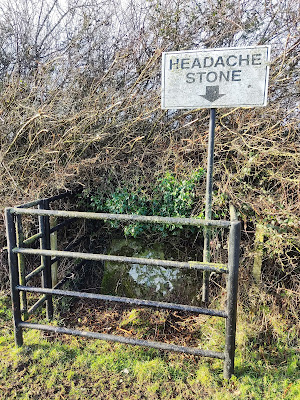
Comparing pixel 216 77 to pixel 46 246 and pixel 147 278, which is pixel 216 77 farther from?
pixel 147 278

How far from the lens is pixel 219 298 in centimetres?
331

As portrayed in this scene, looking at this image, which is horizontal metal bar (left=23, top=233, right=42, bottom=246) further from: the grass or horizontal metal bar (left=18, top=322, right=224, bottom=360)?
the grass

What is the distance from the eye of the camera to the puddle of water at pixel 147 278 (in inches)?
142

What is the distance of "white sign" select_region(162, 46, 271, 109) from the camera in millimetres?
2281

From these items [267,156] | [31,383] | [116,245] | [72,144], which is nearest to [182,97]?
[267,156]

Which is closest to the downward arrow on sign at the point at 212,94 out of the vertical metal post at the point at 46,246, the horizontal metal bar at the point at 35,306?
the vertical metal post at the point at 46,246

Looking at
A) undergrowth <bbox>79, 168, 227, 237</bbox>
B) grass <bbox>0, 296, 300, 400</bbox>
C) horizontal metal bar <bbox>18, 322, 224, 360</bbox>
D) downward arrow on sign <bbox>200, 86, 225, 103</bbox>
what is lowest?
grass <bbox>0, 296, 300, 400</bbox>

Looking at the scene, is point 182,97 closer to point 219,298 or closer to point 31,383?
point 219,298

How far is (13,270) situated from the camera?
8.66ft

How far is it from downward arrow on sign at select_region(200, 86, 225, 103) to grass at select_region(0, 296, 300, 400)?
2080mm

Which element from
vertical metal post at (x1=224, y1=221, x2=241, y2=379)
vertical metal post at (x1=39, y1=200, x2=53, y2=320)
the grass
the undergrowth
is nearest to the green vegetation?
the undergrowth

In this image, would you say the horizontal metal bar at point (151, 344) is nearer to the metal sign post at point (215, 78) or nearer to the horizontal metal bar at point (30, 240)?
the horizontal metal bar at point (30, 240)

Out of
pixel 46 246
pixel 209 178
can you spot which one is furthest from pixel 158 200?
pixel 46 246

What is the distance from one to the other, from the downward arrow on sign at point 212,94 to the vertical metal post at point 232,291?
102 cm
